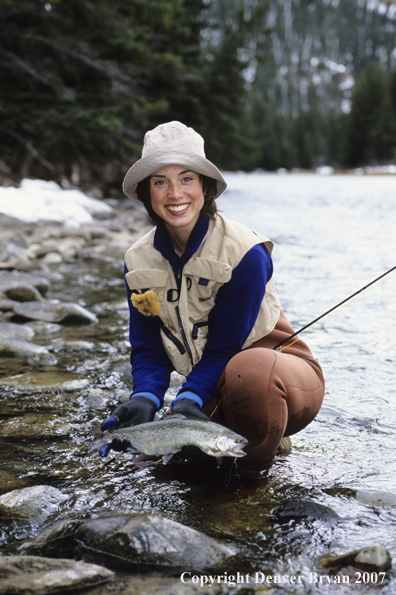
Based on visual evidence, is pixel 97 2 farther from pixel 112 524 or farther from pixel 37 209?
pixel 112 524

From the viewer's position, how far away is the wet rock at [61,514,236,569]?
78.5 inches

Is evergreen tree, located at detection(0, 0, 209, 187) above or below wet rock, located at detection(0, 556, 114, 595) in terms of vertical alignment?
above

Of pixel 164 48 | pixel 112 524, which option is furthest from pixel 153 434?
pixel 164 48

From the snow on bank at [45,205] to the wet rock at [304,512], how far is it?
1022 cm

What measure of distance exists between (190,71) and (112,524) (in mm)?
25402

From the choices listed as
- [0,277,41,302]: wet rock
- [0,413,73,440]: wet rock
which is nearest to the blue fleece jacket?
[0,413,73,440]: wet rock

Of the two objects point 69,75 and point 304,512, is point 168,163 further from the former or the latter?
point 69,75

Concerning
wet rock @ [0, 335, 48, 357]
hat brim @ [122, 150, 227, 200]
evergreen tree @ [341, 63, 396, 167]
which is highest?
evergreen tree @ [341, 63, 396, 167]

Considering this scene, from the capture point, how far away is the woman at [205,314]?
2.50m

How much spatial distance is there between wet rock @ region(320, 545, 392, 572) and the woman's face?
1604 mm

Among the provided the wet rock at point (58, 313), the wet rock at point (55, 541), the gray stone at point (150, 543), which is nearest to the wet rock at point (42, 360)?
the wet rock at point (58, 313)

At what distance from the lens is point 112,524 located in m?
2.11

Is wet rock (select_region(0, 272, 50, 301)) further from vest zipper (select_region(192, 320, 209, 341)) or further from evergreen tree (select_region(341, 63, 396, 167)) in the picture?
evergreen tree (select_region(341, 63, 396, 167))

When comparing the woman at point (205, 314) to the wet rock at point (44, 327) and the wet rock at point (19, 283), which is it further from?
the wet rock at point (19, 283)
